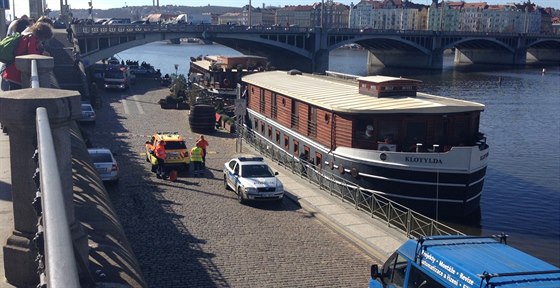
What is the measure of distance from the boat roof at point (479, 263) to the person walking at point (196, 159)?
15.2 metres

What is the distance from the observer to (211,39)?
91.5 m

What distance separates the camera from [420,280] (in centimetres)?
1163

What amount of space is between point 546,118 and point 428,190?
41.7m

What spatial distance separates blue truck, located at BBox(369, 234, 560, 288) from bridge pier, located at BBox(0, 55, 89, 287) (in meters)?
6.09

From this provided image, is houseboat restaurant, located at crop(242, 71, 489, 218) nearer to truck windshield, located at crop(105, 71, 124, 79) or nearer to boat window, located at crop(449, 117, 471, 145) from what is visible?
boat window, located at crop(449, 117, 471, 145)

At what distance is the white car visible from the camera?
72.3ft

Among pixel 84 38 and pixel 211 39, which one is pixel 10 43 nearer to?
pixel 84 38

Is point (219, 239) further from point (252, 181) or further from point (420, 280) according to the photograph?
point (420, 280)

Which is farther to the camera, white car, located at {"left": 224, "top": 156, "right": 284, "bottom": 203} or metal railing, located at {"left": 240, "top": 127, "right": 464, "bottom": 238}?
white car, located at {"left": 224, "top": 156, "right": 284, "bottom": 203}

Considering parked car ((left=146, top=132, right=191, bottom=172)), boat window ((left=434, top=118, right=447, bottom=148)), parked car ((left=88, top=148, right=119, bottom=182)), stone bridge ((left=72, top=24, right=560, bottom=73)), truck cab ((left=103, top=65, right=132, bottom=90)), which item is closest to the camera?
parked car ((left=88, top=148, right=119, bottom=182))

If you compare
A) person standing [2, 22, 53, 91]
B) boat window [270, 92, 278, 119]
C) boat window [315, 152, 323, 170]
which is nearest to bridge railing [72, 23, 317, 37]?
boat window [270, 92, 278, 119]

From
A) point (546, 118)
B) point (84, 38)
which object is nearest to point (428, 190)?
point (546, 118)

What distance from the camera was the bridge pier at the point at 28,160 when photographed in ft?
24.4

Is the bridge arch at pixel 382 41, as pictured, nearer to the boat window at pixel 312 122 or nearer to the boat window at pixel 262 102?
the boat window at pixel 262 102
